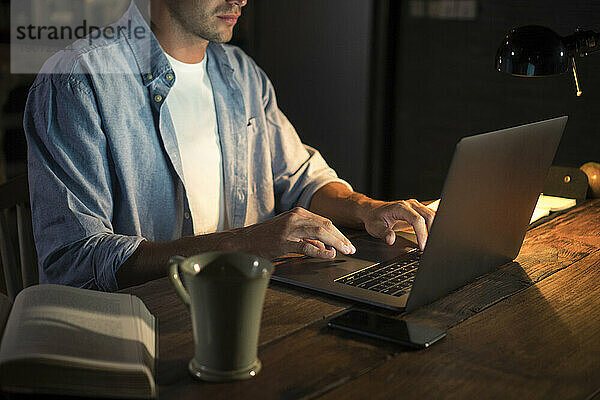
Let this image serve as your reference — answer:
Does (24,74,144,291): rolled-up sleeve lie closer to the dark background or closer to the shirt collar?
the shirt collar

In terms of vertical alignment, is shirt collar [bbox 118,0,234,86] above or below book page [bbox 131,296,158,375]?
above

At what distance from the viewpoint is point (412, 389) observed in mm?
732

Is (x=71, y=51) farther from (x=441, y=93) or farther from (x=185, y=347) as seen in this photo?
(x=441, y=93)

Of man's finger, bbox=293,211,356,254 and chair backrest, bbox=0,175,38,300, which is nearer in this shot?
man's finger, bbox=293,211,356,254

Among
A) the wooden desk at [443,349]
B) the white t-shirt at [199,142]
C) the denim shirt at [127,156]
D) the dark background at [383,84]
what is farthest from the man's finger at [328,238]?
the dark background at [383,84]

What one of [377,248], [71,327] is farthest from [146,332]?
[377,248]

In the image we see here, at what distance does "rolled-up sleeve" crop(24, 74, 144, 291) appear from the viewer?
4.13 ft

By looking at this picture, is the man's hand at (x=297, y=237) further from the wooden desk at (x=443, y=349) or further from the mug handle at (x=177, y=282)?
the mug handle at (x=177, y=282)

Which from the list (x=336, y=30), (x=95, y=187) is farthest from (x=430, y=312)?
(x=336, y=30)

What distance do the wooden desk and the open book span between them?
1.6 inches

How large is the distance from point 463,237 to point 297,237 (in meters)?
0.30

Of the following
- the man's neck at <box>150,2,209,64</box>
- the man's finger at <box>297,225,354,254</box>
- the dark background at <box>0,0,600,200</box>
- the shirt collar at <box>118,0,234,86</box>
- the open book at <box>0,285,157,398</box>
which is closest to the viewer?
the open book at <box>0,285,157,398</box>

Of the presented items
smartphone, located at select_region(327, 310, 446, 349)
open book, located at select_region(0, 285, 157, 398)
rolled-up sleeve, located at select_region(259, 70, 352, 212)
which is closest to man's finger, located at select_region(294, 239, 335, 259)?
smartphone, located at select_region(327, 310, 446, 349)

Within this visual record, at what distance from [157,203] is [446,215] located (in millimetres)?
842
